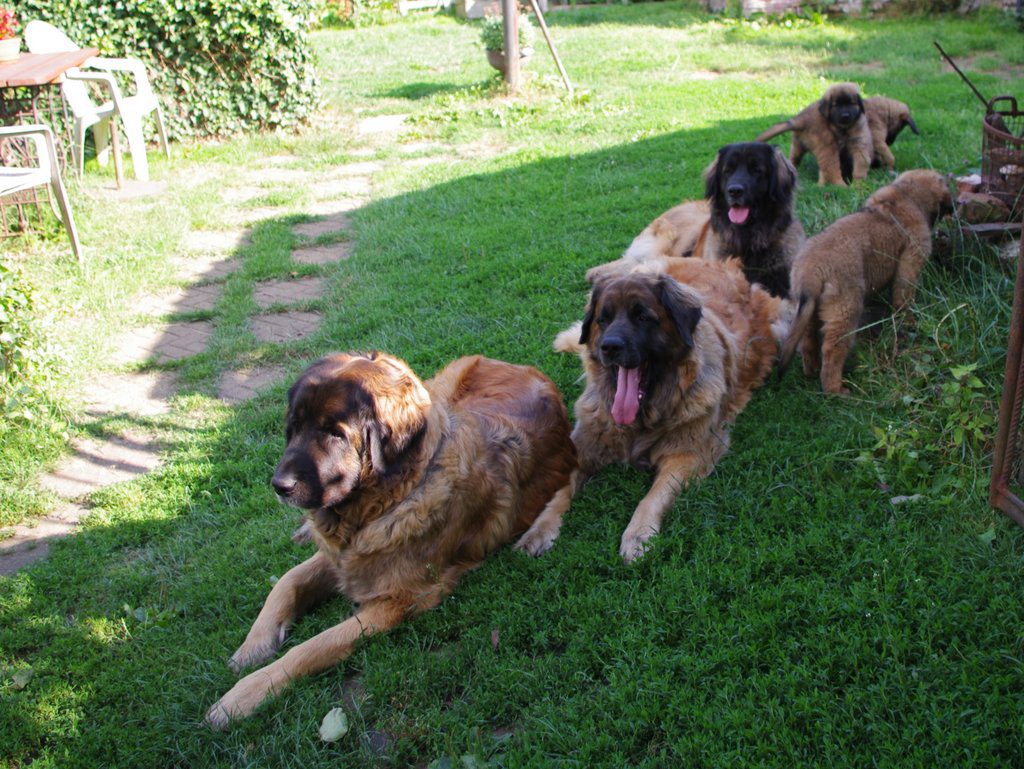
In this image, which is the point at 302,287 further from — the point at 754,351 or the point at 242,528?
the point at 754,351

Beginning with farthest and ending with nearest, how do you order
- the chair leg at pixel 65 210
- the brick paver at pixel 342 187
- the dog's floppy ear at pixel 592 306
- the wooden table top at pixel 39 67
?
the brick paver at pixel 342 187 → the wooden table top at pixel 39 67 → the chair leg at pixel 65 210 → the dog's floppy ear at pixel 592 306

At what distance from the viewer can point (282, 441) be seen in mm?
5102

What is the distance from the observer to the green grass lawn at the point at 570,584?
2.88 metres

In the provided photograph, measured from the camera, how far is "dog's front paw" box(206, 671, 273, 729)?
3.13 m

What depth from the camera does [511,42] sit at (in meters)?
13.3

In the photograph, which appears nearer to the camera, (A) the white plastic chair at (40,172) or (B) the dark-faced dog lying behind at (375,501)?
(B) the dark-faced dog lying behind at (375,501)

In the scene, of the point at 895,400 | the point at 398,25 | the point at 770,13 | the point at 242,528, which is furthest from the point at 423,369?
the point at 398,25

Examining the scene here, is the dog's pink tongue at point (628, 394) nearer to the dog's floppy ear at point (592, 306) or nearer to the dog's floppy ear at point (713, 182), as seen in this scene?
the dog's floppy ear at point (592, 306)

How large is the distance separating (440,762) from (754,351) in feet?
10.9

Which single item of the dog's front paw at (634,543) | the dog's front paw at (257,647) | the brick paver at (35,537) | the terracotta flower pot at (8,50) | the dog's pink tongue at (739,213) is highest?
the terracotta flower pot at (8,50)

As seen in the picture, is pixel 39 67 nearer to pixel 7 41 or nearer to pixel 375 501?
pixel 7 41

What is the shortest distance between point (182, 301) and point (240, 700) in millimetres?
5104

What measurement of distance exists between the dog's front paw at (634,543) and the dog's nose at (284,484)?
1.51 meters

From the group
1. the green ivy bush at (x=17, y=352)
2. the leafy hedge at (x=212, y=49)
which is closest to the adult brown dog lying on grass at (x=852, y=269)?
the green ivy bush at (x=17, y=352)
